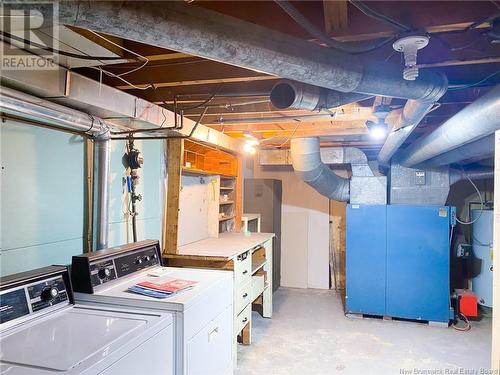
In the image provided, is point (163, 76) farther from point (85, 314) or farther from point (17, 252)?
point (85, 314)

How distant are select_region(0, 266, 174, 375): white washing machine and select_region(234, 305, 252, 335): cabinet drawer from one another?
1324 millimetres

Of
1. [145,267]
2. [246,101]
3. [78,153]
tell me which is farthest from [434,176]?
[78,153]

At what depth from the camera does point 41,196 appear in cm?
174

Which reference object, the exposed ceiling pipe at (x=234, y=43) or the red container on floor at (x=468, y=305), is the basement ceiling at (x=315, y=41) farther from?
the red container on floor at (x=468, y=305)

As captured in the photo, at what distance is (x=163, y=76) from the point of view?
6.76ft

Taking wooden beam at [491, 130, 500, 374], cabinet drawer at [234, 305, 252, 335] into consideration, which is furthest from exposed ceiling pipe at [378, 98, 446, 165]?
cabinet drawer at [234, 305, 252, 335]

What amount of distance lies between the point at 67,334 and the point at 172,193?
4.99 ft

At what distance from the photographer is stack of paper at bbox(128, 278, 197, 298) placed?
1758mm

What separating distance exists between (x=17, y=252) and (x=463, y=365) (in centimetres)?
331

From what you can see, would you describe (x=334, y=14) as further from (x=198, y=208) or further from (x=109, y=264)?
(x=198, y=208)

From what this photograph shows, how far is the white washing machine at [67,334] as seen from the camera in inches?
45.6

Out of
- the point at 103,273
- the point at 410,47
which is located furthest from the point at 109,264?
the point at 410,47

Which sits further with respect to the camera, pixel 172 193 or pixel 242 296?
pixel 242 296

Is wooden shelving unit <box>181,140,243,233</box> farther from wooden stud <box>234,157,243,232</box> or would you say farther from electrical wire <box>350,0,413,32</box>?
electrical wire <box>350,0,413,32</box>
